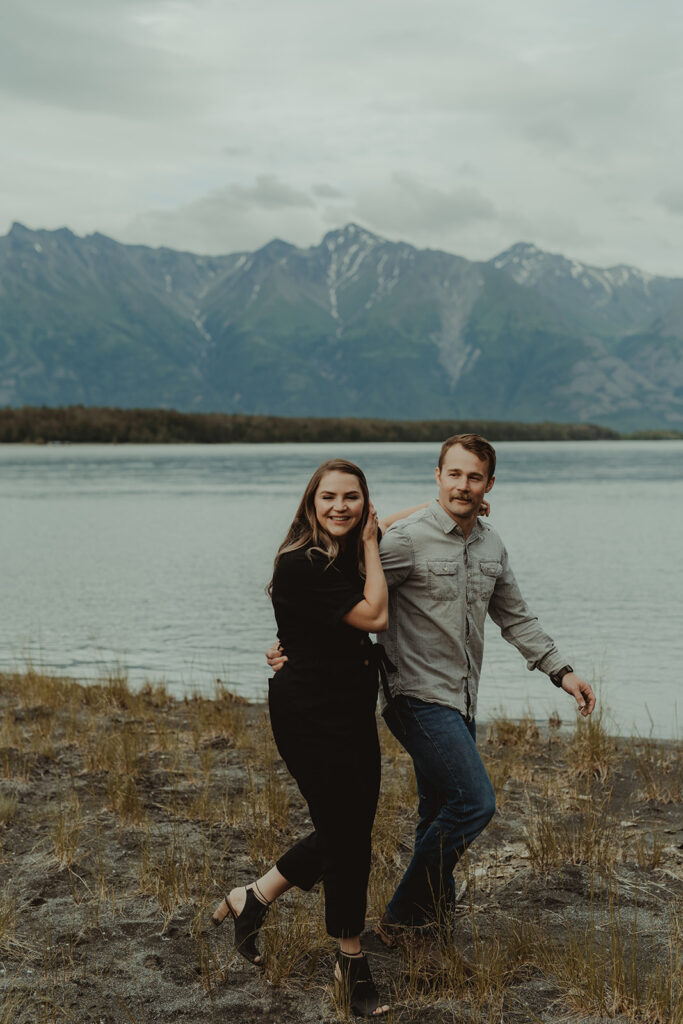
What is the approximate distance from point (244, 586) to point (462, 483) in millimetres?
17708

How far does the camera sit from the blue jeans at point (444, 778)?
390 centimetres

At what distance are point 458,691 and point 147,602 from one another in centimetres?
1610

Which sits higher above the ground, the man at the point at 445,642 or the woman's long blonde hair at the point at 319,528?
the woman's long blonde hair at the point at 319,528

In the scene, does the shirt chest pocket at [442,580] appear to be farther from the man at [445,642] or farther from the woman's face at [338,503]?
the woman's face at [338,503]

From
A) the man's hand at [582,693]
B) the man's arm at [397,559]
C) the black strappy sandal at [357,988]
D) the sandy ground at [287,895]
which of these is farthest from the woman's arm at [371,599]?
the sandy ground at [287,895]

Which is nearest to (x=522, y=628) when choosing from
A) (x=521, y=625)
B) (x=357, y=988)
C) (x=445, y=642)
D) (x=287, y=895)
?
(x=521, y=625)

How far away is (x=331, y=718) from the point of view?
373cm

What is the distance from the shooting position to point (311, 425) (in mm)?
159875

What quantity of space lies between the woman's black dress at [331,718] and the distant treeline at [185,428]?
140 metres

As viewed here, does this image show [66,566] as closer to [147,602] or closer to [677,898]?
[147,602]

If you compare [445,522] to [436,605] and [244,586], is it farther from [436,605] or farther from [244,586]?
[244,586]

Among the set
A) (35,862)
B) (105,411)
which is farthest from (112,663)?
(105,411)

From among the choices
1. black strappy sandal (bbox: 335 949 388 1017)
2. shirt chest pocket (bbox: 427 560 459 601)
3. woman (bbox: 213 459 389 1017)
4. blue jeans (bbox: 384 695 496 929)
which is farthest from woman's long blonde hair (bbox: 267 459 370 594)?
black strappy sandal (bbox: 335 949 388 1017)

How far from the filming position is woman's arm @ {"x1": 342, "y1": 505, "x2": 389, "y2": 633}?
12.0ft
